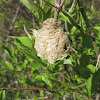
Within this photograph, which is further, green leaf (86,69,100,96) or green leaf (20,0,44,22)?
green leaf (86,69,100,96)

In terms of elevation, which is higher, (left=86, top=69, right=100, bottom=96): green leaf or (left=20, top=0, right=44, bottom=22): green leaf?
(left=20, top=0, right=44, bottom=22): green leaf

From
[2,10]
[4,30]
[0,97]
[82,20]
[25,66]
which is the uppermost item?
[2,10]

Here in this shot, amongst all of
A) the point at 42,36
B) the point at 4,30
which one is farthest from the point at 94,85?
the point at 4,30

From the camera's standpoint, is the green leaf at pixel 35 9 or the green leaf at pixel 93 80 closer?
the green leaf at pixel 35 9

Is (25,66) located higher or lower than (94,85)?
higher

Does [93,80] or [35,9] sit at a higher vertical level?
[35,9]

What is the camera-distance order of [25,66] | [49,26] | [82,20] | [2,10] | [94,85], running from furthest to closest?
[2,10], [25,66], [94,85], [82,20], [49,26]

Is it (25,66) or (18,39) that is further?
(25,66)

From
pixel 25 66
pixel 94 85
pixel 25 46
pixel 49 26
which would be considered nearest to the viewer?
pixel 49 26

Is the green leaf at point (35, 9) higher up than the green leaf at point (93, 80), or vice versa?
the green leaf at point (35, 9)

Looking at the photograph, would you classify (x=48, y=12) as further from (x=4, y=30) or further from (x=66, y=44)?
(x=4, y=30)

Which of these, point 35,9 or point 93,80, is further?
point 93,80
